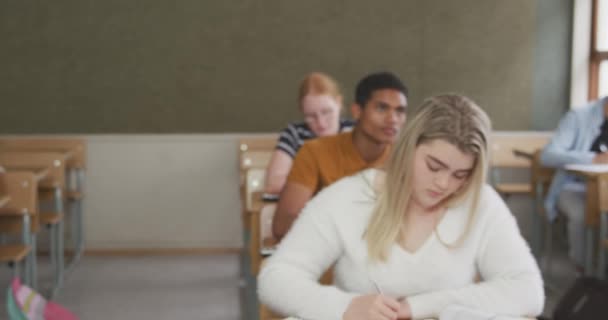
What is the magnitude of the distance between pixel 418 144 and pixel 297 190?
3.88 ft

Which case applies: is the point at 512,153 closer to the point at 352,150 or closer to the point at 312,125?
the point at 312,125

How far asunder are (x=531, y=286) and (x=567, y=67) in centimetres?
453

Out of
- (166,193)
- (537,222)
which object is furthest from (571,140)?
(166,193)

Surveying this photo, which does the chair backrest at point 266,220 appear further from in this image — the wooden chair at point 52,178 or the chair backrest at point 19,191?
the wooden chair at point 52,178

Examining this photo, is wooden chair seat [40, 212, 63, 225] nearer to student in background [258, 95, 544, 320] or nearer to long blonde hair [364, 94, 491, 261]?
student in background [258, 95, 544, 320]

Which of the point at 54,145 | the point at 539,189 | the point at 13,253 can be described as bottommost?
the point at 13,253

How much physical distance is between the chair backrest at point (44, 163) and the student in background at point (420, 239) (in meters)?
3.34

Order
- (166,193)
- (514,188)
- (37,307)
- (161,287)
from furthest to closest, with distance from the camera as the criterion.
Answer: (166,193) < (514,188) < (161,287) < (37,307)

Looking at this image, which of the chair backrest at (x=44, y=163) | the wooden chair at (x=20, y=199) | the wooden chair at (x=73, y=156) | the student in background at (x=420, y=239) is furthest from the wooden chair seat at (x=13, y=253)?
the student in background at (x=420, y=239)

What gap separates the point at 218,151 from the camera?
6125mm

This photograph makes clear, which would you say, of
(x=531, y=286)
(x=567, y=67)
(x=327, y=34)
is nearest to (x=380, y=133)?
(x=531, y=286)

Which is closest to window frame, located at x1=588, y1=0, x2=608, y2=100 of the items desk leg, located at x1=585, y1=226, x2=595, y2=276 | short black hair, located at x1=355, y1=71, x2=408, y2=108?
desk leg, located at x1=585, y1=226, x2=595, y2=276

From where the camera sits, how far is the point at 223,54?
239 inches

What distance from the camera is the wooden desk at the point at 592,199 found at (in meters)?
4.29
